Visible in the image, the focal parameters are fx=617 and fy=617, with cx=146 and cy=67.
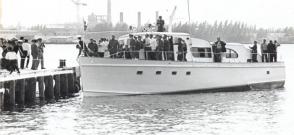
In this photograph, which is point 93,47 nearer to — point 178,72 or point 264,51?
point 178,72

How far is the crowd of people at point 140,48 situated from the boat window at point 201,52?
0.86 m

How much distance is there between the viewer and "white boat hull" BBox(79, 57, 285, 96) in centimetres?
3253

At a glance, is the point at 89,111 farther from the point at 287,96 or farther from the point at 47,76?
the point at 287,96

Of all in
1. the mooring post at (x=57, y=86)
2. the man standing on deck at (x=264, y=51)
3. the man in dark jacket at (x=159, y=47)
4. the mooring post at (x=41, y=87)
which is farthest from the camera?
the man standing on deck at (x=264, y=51)

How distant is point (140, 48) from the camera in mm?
33750

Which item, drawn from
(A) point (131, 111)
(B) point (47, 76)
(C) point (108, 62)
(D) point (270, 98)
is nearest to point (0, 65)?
(B) point (47, 76)

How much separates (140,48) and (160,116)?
689cm

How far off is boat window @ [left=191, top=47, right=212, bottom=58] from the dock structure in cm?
772

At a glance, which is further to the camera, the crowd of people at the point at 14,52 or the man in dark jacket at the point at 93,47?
the man in dark jacket at the point at 93,47

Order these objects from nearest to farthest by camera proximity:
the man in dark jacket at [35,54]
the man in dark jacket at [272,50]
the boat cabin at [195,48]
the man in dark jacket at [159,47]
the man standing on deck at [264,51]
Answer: the man in dark jacket at [35,54] < the man in dark jacket at [159,47] < the boat cabin at [195,48] < the man standing on deck at [264,51] < the man in dark jacket at [272,50]

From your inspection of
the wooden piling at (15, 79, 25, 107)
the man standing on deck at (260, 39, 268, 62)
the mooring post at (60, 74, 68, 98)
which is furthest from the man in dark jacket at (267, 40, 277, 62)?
the wooden piling at (15, 79, 25, 107)

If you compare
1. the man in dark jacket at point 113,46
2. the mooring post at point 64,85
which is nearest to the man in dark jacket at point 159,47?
the man in dark jacket at point 113,46

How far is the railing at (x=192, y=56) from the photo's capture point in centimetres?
3356

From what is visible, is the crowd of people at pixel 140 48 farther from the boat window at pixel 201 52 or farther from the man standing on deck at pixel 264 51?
the man standing on deck at pixel 264 51
